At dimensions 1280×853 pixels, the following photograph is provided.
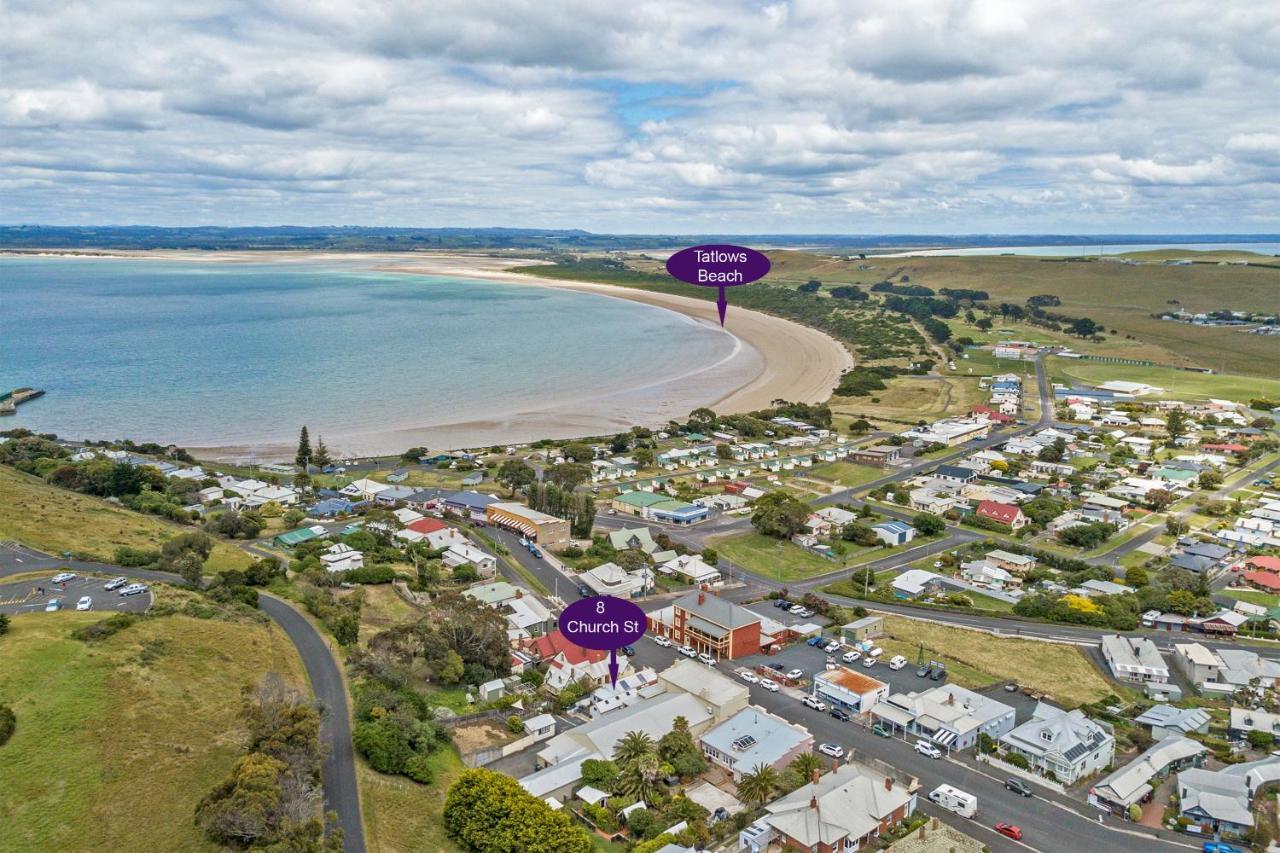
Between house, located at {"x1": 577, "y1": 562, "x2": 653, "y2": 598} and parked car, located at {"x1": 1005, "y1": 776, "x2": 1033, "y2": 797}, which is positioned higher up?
house, located at {"x1": 577, "y1": 562, "x2": 653, "y2": 598}

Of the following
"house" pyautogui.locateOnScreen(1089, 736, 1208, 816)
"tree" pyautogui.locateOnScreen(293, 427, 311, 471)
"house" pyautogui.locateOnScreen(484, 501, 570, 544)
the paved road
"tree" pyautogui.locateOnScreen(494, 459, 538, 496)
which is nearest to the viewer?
the paved road

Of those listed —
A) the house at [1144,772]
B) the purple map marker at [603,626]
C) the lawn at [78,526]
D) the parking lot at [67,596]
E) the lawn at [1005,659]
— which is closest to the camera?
the house at [1144,772]

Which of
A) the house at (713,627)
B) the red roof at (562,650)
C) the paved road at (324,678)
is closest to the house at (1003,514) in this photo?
the house at (713,627)

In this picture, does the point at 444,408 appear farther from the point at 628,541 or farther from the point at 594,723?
the point at 594,723

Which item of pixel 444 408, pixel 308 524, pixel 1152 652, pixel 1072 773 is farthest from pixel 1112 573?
pixel 444 408

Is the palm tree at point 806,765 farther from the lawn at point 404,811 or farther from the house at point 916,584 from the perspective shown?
the house at point 916,584

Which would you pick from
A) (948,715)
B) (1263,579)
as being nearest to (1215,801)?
(948,715)

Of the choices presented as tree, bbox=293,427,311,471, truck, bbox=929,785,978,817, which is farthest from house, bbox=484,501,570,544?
truck, bbox=929,785,978,817

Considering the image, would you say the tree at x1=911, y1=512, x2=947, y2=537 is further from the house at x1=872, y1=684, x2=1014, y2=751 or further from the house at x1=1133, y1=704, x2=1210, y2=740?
the house at x1=872, y1=684, x2=1014, y2=751
